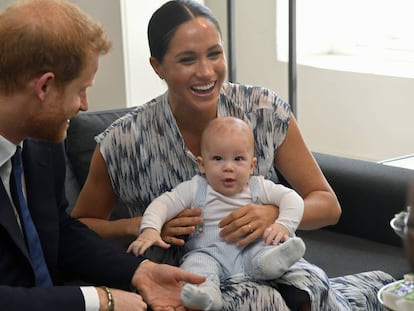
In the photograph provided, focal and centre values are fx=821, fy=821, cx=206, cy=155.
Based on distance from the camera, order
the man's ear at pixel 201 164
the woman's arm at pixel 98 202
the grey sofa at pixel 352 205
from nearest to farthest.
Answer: the man's ear at pixel 201 164
the woman's arm at pixel 98 202
the grey sofa at pixel 352 205

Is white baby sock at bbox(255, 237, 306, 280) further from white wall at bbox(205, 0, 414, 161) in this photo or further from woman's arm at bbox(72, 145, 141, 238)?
white wall at bbox(205, 0, 414, 161)

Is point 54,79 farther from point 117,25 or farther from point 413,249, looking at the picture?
point 117,25

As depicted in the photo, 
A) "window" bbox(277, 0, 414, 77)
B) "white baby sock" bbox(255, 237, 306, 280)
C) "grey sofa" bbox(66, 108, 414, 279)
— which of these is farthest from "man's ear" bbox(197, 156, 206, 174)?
"window" bbox(277, 0, 414, 77)

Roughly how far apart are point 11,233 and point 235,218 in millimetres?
537

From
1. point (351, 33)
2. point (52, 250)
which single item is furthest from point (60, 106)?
point (351, 33)

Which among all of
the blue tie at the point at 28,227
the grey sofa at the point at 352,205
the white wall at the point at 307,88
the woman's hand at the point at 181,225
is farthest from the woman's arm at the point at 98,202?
the white wall at the point at 307,88

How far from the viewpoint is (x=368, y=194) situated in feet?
8.84

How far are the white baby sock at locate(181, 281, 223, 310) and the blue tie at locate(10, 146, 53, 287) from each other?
32cm

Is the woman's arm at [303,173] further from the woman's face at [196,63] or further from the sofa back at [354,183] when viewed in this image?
the sofa back at [354,183]

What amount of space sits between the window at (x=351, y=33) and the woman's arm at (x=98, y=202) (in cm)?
215

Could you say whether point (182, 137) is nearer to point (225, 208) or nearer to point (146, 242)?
point (225, 208)

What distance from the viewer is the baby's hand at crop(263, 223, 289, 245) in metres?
1.90

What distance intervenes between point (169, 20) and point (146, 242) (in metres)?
0.60

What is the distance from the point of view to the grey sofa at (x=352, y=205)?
100 inches
